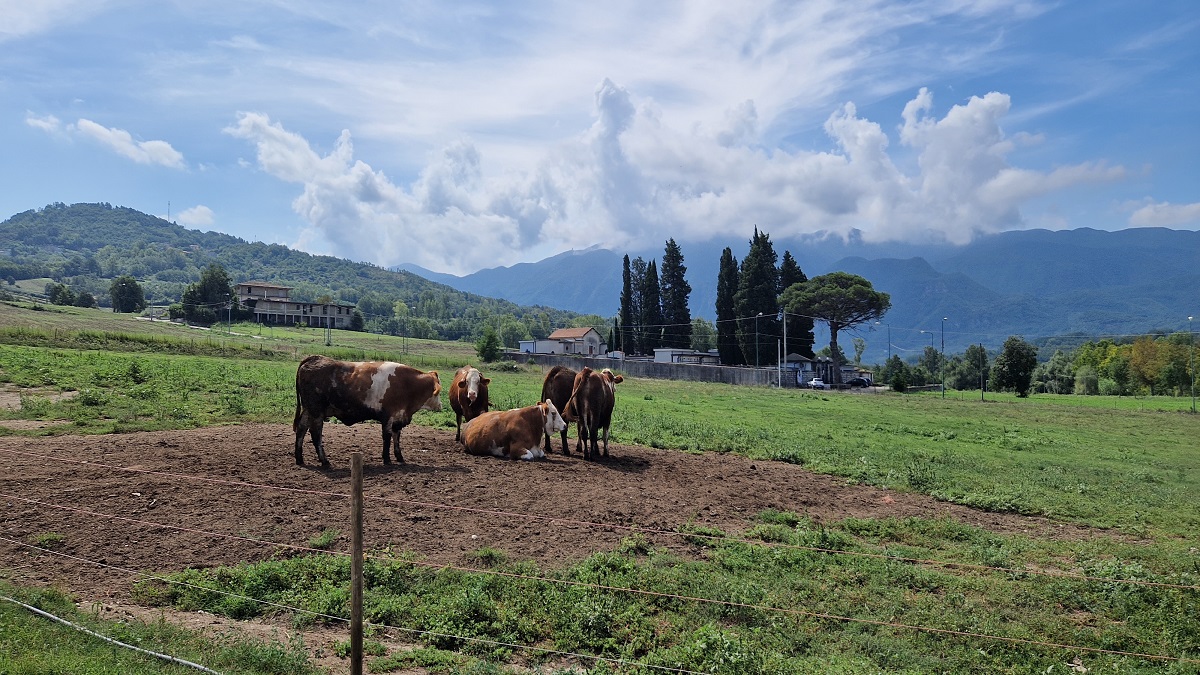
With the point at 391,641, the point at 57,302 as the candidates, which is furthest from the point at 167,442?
the point at 57,302

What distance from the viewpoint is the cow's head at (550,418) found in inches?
606

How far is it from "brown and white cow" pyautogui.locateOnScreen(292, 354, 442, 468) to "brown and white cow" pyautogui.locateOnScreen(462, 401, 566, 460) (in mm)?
1676

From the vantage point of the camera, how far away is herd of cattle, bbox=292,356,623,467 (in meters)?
13.1

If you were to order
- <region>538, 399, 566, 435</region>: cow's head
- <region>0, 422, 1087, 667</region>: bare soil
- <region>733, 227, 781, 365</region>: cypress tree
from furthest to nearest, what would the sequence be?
1. <region>733, 227, 781, 365</region>: cypress tree
2. <region>538, 399, 566, 435</region>: cow's head
3. <region>0, 422, 1087, 667</region>: bare soil

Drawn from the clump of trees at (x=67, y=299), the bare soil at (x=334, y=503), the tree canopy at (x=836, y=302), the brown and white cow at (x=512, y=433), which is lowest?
the bare soil at (x=334, y=503)

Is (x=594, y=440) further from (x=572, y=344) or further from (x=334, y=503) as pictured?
(x=572, y=344)

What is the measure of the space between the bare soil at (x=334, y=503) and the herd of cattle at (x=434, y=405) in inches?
24.3

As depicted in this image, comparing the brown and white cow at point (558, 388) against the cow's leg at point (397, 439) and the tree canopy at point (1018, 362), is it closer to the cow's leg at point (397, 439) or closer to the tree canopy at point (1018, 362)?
the cow's leg at point (397, 439)

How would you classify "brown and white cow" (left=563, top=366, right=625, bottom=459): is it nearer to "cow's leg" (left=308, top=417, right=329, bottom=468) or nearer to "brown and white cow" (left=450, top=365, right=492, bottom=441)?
"brown and white cow" (left=450, top=365, right=492, bottom=441)

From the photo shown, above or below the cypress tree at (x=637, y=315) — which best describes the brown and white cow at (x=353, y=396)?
below

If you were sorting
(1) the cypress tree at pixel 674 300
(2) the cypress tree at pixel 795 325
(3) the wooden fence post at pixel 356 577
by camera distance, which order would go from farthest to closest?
(1) the cypress tree at pixel 674 300 < (2) the cypress tree at pixel 795 325 < (3) the wooden fence post at pixel 356 577

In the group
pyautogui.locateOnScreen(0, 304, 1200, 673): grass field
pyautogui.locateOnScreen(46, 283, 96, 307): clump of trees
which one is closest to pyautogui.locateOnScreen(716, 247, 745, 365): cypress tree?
pyautogui.locateOnScreen(0, 304, 1200, 673): grass field

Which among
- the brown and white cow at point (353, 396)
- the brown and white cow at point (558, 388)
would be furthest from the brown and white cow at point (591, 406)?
the brown and white cow at point (353, 396)

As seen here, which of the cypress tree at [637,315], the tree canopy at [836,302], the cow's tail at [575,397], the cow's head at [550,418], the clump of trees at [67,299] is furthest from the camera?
the clump of trees at [67,299]
